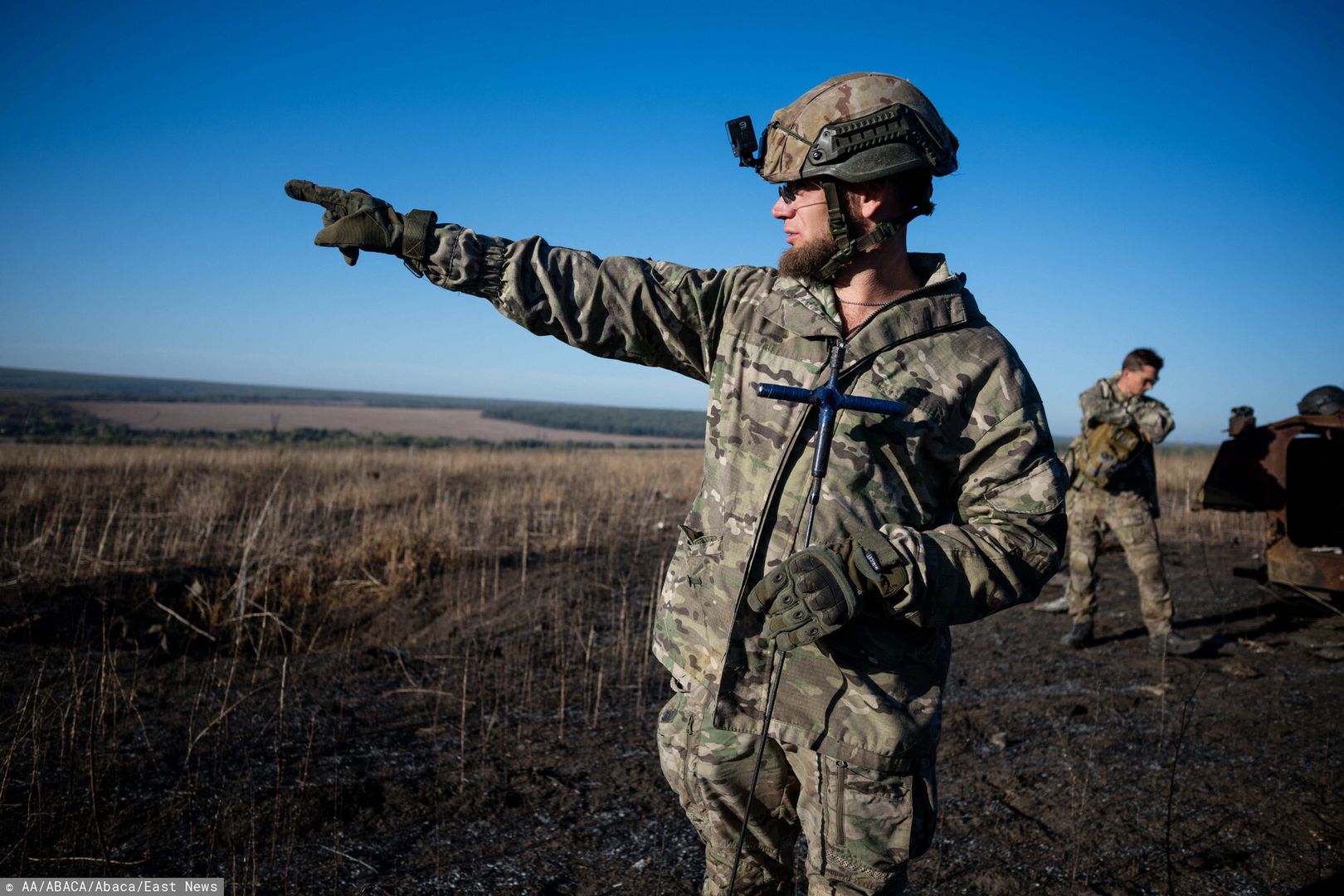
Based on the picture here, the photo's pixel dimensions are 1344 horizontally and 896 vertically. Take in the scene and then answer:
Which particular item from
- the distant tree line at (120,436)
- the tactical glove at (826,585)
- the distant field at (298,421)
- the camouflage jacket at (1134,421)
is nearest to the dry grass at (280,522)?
the tactical glove at (826,585)

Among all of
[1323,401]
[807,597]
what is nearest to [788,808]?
[807,597]

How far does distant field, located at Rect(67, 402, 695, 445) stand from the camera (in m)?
47.3

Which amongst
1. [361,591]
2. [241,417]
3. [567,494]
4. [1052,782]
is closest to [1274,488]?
[1052,782]

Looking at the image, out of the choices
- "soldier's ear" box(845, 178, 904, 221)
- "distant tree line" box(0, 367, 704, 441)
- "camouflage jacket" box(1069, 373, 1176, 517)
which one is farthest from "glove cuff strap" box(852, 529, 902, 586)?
"distant tree line" box(0, 367, 704, 441)

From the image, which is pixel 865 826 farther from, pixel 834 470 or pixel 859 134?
pixel 859 134

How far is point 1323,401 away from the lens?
561cm

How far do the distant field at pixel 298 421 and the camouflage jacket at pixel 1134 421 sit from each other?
128 ft

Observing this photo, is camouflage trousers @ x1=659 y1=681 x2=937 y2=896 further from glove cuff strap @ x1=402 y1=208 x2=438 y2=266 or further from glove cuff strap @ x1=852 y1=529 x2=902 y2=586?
glove cuff strap @ x1=402 y1=208 x2=438 y2=266

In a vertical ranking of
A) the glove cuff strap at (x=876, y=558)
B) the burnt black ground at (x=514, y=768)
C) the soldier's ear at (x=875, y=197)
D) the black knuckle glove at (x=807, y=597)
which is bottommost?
the burnt black ground at (x=514, y=768)

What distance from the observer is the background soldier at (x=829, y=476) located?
1656 mm

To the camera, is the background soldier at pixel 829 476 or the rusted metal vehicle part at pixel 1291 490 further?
the rusted metal vehicle part at pixel 1291 490

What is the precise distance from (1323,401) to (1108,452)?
1556mm

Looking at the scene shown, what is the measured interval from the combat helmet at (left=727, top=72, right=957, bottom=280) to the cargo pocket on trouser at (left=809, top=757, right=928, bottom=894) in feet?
3.88

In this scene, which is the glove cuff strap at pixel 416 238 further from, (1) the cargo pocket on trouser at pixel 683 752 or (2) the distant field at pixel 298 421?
(2) the distant field at pixel 298 421
